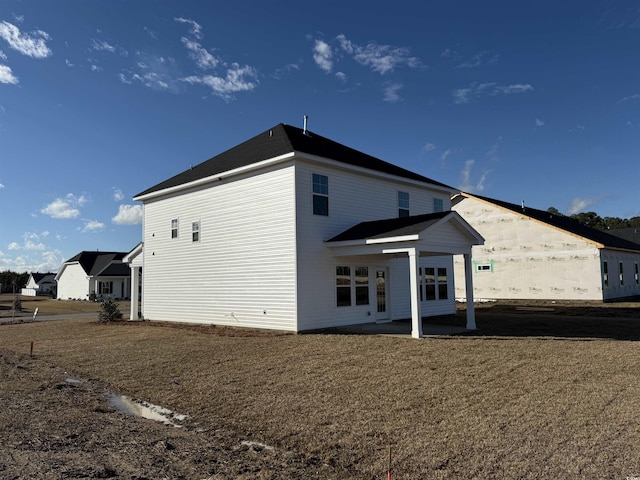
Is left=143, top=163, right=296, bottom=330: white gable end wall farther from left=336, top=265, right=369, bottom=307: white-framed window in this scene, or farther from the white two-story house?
left=336, top=265, right=369, bottom=307: white-framed window

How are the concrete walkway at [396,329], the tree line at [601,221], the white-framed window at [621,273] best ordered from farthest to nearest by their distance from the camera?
the tree line at [601,221] < the white-framed window at [621,273] < the concrete walkway at [396,329]

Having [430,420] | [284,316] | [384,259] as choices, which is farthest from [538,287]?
[430,420]

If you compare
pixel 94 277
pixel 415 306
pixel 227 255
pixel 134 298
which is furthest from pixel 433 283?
pixel 94 277

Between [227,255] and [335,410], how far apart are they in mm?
11510

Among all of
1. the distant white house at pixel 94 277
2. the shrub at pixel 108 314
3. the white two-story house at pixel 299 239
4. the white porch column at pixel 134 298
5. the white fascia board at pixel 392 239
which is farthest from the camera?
the distant white house at pixel 94 277

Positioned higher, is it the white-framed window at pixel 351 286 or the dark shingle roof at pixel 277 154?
the dark shingle roof at pixel 277 154

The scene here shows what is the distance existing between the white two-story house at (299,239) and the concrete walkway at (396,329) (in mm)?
473

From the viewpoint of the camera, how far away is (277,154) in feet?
50.2

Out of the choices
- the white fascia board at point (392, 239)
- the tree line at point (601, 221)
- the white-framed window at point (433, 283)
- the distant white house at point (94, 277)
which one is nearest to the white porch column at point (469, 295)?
the white fascia board at point (392, 239)

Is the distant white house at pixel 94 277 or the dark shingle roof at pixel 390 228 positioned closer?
the dark shingle roof at pixel 390 228

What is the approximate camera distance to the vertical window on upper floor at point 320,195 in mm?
15594

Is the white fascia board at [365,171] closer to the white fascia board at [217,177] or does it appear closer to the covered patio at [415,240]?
the white fascia board at [217,177]

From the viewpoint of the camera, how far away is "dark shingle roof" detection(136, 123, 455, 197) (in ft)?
52.5

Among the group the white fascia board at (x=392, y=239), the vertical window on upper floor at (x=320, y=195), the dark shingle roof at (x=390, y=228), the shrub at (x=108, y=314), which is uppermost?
the vertical window on upper floor at (x=320, y=195)
